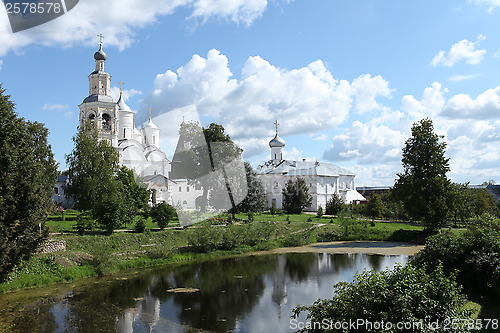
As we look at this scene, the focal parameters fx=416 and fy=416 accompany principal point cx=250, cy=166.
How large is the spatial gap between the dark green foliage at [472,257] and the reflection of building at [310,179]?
36038 mm

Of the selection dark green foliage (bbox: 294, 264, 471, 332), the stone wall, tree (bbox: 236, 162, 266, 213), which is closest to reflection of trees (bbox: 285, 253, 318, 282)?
dark green foliage (bbox: 294, 264, 471, 332)

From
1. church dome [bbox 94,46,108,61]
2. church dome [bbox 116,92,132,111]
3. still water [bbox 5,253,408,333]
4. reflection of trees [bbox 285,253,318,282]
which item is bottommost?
still water [bbox 5,253,408,333]

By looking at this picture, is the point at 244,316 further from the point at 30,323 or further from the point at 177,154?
the point at 177,154

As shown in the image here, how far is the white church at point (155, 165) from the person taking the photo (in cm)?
4275

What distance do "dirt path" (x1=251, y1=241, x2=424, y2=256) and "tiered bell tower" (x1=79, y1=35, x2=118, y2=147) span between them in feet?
81.0

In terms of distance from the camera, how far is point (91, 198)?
28.8 meters

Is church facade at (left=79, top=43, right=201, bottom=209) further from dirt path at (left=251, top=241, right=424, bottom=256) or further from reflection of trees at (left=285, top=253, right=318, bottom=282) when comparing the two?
reflection of trees at (left=285, top=253, right=318, bottom=282)

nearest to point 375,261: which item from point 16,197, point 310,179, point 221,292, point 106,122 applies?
point 221,292

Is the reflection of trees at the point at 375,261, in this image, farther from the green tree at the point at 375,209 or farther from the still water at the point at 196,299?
the green tree at the point at 375,209

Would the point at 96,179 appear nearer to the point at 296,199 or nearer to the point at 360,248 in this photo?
the point at 360,248

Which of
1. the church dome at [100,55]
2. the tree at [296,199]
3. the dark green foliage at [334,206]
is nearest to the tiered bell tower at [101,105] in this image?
the church dome at [100,55]

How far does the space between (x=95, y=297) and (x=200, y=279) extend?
459cm

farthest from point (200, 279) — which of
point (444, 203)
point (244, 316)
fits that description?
point (444, 203)

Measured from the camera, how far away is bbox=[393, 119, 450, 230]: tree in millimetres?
27406
